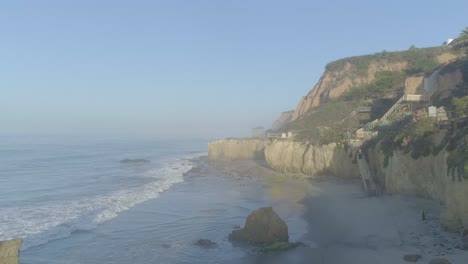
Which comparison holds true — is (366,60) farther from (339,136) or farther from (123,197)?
(123,197)

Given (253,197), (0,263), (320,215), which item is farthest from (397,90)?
(0,263)

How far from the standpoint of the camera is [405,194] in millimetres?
23766

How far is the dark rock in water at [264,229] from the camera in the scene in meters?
18.9

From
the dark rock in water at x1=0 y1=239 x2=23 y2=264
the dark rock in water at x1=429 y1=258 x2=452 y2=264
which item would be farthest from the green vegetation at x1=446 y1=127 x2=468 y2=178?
the dark rock in water at x1=0 y1=239 x2=23 y2=264

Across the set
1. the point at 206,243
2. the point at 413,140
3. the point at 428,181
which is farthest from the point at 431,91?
the point at 206,243

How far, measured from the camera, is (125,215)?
26.2 m

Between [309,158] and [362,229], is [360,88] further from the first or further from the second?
[362,229]

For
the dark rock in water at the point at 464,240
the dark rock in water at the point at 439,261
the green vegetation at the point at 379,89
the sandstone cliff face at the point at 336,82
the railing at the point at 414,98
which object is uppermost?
the sandstone cliff face at the point at 336,82

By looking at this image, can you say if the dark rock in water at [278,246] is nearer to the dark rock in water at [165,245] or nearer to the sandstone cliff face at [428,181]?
the dark rock in water at [165,245]

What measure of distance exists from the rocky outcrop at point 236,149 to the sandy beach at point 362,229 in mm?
33918

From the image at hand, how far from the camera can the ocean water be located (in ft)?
60.8

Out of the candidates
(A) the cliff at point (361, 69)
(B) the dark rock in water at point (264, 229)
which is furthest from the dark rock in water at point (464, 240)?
(A) the cliff at point (361, 69)

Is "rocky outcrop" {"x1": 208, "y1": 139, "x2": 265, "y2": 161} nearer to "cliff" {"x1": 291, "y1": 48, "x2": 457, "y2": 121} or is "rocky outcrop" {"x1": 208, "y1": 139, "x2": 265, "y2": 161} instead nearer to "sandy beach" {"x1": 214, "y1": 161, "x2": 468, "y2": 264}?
"cliff" {"x1": 291, "y1": 48, "x2": 457, "y2": 121}

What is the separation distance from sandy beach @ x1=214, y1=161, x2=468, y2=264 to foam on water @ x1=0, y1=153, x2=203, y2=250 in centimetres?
1102
